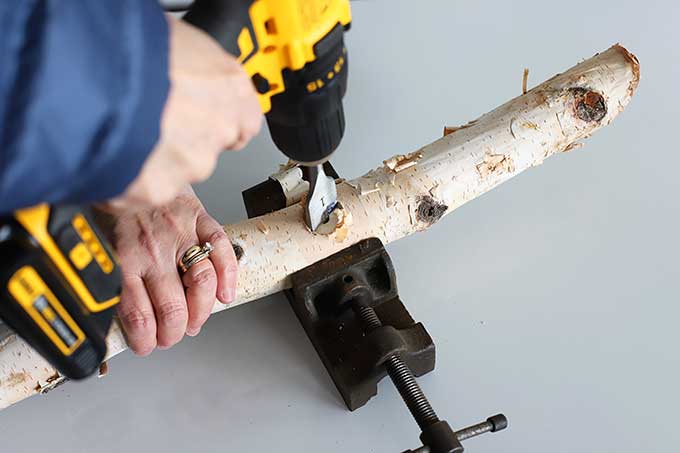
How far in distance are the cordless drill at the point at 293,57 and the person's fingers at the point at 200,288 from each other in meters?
0.26

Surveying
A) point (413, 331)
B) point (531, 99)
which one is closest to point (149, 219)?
point (413, 331)

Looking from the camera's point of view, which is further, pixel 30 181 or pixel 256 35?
pixel 256 35

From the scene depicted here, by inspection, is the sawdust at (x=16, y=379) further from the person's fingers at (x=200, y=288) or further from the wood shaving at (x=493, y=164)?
the wood shaving at (x=493, y=164)

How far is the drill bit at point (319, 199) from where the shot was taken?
112 cm

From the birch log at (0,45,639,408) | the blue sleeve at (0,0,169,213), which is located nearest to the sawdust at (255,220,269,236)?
the birch log at (0,45,639,408)

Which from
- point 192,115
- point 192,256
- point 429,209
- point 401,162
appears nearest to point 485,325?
point 429,209

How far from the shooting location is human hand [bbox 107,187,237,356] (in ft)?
3.53

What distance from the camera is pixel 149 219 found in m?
1.11

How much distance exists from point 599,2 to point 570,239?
77 cm

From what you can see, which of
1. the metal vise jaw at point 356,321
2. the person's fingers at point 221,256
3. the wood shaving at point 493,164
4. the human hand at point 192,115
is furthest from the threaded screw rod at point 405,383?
the human hand at point 192,115

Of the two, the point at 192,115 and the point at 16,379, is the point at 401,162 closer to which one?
the point at 192,115

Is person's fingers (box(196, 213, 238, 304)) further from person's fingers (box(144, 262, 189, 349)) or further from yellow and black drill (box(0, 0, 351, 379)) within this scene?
yellow and black drill (box(0, 0, 351, 379))

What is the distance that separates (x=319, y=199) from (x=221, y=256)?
191 mm

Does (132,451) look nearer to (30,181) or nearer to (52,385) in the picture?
(52,385)
